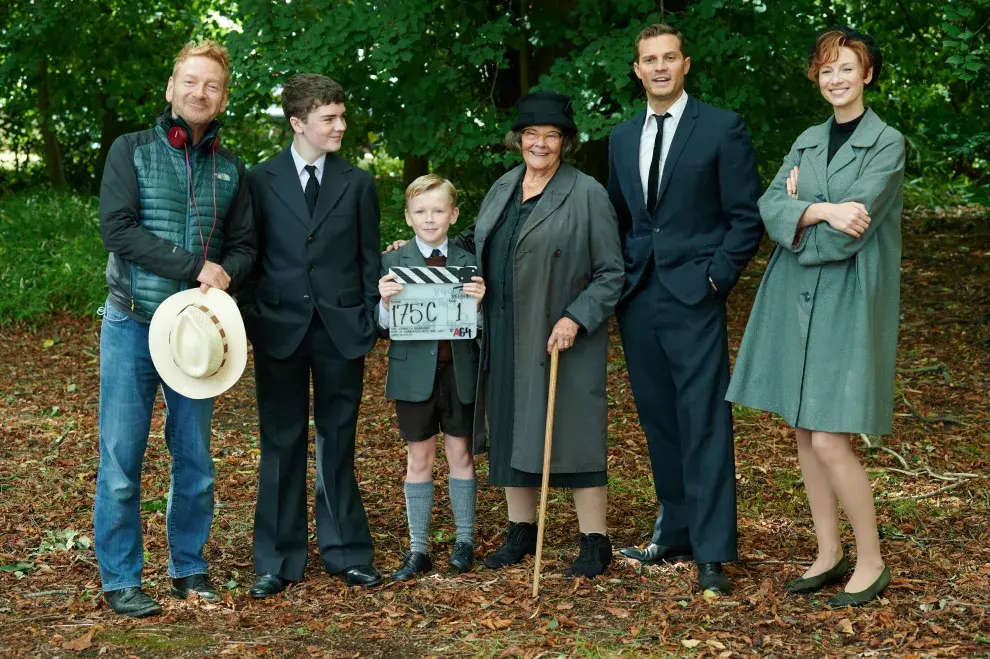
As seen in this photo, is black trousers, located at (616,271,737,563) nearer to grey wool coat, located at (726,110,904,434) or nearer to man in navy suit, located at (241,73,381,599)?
grey wool coat, located at (726,110,904,434)

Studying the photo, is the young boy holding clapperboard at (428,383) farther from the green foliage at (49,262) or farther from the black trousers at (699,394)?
the green foliage at (49,262)

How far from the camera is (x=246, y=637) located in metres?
4.61

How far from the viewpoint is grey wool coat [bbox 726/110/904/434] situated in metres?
4.49

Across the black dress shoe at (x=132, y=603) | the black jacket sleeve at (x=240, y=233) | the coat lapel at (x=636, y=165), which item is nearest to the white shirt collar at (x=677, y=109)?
the coat lapel at (x=636, y=165)

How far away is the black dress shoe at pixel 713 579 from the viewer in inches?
197

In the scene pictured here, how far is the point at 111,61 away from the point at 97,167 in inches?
186

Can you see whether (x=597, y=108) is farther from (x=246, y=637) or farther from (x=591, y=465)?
(x=246, y=637)

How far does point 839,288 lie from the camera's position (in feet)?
15.0

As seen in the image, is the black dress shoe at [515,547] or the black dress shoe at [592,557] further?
the black dress shoe at [515,547]

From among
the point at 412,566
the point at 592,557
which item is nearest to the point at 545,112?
the point at 592,557

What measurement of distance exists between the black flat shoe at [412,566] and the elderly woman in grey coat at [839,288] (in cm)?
173

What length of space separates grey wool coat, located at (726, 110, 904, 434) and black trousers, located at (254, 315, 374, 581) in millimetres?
1945

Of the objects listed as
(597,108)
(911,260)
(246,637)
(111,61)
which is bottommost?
(246,637)

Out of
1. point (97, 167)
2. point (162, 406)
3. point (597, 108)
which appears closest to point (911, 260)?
point (597, 108)
